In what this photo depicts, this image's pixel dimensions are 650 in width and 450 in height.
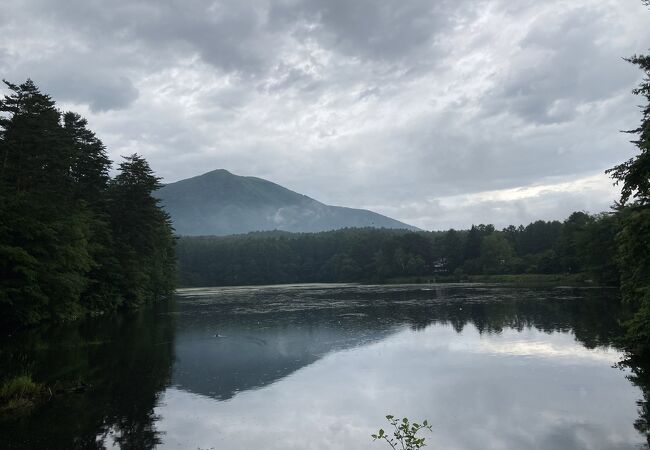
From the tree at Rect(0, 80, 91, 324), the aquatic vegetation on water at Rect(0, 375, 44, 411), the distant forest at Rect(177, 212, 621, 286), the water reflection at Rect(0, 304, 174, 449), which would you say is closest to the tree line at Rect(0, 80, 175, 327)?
the tree at Rect(0, 80, 91, 324)

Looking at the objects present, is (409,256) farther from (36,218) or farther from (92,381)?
(92,381)

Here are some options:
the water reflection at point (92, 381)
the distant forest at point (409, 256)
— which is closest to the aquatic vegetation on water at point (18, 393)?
the water reflection at point (92, 381)

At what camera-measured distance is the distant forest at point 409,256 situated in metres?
105

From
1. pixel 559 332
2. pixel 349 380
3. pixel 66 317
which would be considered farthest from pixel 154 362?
pixel 559 332

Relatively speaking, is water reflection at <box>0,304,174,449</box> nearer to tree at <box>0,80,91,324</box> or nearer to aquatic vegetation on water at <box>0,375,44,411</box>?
aquatic vegetation on water at <box>0,375,44,411</box>

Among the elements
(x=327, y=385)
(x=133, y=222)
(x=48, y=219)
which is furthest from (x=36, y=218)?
(x=133, y=222)

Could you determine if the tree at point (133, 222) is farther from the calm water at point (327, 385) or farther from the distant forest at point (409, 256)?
the distant forest at point (409, 256)

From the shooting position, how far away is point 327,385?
21297 mm

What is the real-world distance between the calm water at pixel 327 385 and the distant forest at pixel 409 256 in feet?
185

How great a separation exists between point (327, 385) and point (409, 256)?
129673 millimetres

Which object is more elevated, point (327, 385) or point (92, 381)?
point (92, 381)

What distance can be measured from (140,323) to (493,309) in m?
34.7

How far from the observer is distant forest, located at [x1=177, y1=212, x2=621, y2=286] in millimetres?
105031

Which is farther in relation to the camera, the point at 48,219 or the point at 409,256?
the point at 409,256
